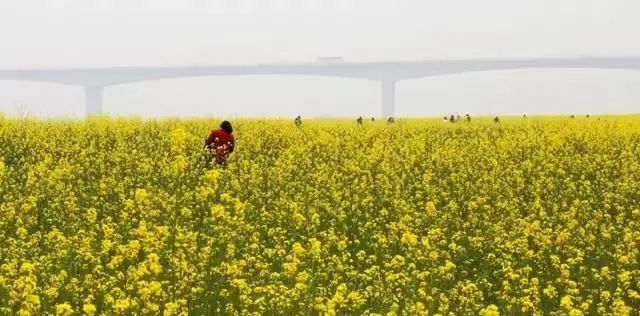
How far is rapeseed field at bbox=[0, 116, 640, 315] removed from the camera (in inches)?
344

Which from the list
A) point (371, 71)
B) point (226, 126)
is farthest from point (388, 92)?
point (226, 126)

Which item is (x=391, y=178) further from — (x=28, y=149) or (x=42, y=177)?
(x=28, y=149)

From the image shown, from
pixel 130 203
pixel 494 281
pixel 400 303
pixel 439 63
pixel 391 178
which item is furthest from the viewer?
pixel 439 63

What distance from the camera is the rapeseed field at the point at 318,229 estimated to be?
28.6ft

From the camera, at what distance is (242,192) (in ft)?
55.1

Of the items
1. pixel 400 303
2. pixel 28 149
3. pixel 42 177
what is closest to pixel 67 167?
pixel 42 177

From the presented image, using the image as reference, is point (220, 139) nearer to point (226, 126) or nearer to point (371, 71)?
point (226, 126)

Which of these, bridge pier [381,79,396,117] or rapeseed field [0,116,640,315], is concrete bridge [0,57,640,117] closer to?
bridge pier [381,79,396,117]

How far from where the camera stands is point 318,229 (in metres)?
13.9

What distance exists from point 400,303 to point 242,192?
8343mm

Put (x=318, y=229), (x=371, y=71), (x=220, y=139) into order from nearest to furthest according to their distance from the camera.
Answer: (x=318, y=229) < (x=220, y=139) < (x=371, y=71)

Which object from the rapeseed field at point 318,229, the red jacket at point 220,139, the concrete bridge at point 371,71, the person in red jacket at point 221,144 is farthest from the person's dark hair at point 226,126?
the concrete bridge at point 371,71

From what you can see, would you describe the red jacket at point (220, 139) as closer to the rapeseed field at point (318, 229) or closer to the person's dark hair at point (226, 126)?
the person's dark hair at point (226, 126)

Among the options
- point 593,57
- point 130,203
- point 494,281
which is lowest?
point 494,281
